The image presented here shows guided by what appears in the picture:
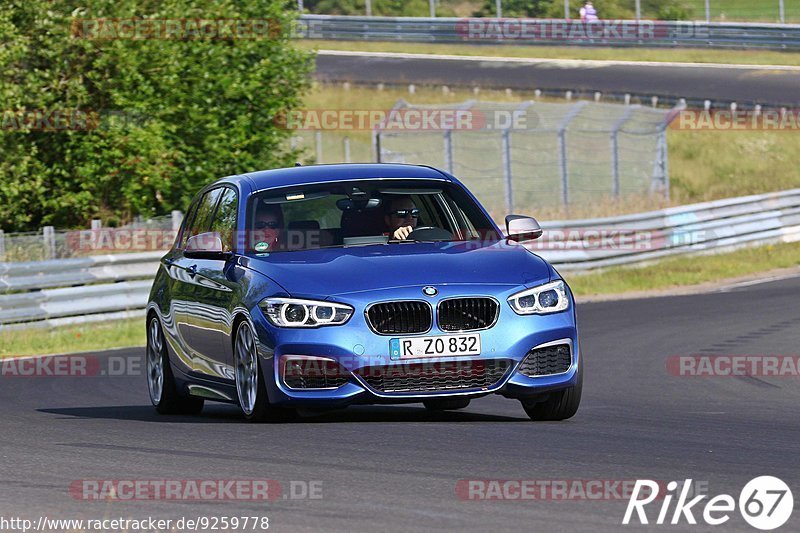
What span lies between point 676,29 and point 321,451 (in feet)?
162

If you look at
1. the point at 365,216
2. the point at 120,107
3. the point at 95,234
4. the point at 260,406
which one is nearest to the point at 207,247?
the point at 365,216

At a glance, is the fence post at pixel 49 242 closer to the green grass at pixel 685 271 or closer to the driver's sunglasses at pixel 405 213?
the green grass at pixel 685 271

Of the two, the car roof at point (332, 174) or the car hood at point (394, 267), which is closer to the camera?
the car hood at point (394, 267)

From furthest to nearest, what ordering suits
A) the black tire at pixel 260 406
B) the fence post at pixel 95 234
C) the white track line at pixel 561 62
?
the white track line at pixel 561 62
the fence post at pixel 95 234
the black tire at pixel 260 406

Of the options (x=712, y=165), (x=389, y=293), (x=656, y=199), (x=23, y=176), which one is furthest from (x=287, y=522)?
(x=712, y=165)

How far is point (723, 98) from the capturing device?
151ft

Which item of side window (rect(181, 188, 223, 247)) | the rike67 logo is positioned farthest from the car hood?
the rike67 logo

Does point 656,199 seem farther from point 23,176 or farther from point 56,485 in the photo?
point 56,485

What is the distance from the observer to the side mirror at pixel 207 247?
10.1 metres

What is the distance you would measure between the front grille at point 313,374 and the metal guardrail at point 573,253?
464 inches

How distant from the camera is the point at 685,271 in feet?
90.6

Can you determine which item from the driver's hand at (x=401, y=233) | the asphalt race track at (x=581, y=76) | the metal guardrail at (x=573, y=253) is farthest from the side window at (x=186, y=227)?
the asphalt race track at (x=581, y=76)

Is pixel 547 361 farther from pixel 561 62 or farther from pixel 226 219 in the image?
pixel 561 62

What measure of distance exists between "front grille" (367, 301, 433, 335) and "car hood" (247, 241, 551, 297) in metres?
0.12
